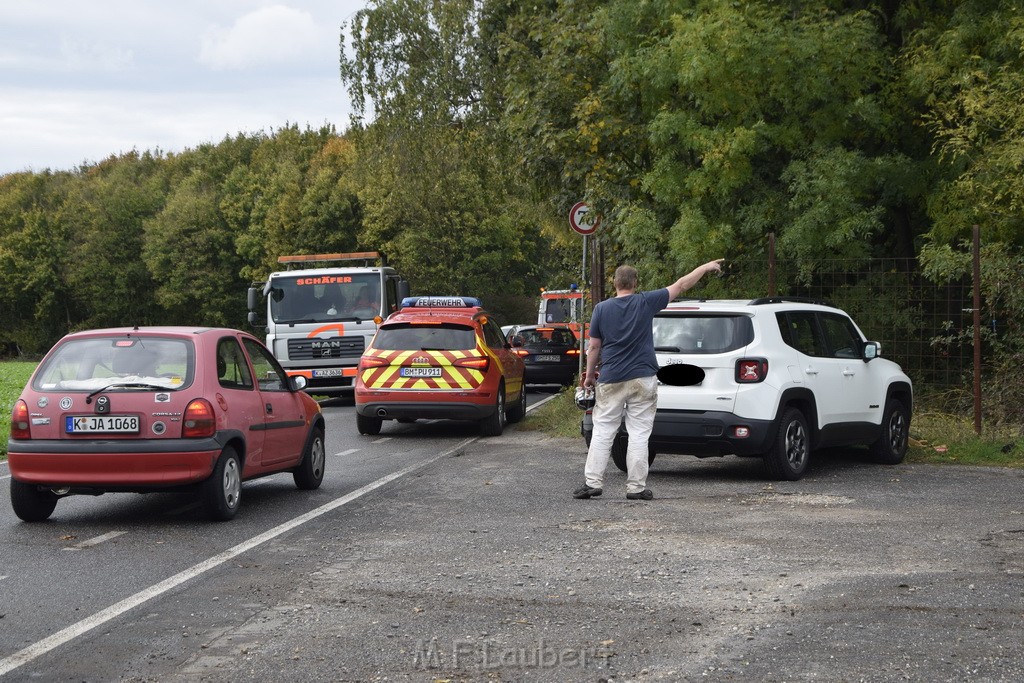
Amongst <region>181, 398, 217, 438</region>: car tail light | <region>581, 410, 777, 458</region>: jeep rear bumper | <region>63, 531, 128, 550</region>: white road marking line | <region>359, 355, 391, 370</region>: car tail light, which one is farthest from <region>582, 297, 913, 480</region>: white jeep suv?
<region>359, 355, 391, 370</region>: car tail light

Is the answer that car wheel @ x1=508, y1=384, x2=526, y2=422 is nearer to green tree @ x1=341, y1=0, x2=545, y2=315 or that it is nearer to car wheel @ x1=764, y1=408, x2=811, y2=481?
green tree @ x1=341, y1=0, x2=545, y2=315

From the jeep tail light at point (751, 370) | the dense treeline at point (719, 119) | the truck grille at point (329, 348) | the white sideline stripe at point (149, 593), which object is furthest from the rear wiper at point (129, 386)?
the truck grille at point (329, 348)

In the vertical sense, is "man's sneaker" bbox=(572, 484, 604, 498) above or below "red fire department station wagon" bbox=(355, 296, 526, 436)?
below

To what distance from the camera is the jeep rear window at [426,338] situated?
1811cm

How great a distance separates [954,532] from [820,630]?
127 inches

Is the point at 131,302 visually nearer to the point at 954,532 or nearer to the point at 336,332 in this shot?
the point at 336,332

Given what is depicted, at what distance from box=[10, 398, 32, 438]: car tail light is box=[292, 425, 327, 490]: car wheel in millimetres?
2694

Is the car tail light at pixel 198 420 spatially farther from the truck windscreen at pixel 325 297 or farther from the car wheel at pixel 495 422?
the truck windscreen at pixel 325 297

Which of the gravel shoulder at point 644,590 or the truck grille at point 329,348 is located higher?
the truck grille at point 329,348

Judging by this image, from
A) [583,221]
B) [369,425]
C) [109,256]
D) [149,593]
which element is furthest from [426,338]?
[109,256]

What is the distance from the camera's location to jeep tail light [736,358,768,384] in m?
A: 11.9

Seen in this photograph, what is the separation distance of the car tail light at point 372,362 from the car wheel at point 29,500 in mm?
7875

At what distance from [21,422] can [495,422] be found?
8.95 meters

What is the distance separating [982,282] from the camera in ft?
52.3
